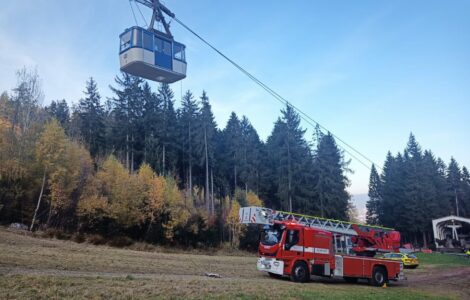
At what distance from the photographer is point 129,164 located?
190 feet

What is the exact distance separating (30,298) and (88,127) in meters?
60.1

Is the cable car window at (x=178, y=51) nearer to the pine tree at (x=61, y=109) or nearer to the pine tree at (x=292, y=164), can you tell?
the pine tree at (x=292, y=164)

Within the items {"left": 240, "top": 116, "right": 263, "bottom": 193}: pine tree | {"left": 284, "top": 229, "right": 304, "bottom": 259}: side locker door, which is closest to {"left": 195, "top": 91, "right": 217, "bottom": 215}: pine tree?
{"left": 240, "top": 116, "right": 263, "bottom": 193}: pine tree

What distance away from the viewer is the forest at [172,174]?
38.7m

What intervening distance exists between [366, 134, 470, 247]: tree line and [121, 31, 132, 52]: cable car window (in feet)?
230

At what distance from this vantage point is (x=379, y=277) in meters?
21.4

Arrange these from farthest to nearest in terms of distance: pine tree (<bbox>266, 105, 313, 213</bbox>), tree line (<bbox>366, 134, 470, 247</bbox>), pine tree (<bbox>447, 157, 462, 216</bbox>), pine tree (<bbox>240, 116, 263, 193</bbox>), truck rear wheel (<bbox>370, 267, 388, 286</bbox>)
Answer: pine tree (<bbox>447, 157, 462, 216</bbox>), tree line (<bbox>366, 134, 470, 247</bbox>), pine tree (<bbox>240, 116, 263, 193</bbox>), pine tree (<bbox>266, 105, 313, 213</bbox>), truck rear wheel (<bbox>370, 267, 388, 286</bbox>)

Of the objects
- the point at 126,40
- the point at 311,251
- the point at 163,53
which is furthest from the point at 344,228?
the point at 126,40

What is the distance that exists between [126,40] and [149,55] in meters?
2.02

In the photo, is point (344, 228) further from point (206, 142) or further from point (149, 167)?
point (206, 142)

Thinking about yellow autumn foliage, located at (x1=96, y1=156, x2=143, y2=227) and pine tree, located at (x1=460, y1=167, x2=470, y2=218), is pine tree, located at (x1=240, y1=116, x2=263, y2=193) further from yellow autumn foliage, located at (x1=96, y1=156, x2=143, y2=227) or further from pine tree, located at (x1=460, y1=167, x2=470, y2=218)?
pine tree, located at (x1=460, y1=167, x2=470, y2=218)

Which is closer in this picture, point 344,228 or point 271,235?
point 271,235

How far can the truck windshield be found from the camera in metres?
19.4

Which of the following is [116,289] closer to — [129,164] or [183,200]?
[183,200]
